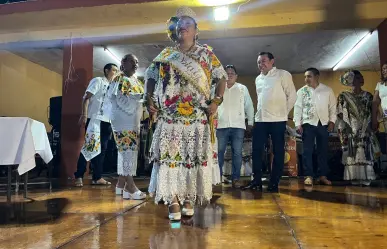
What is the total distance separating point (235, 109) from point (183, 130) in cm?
210

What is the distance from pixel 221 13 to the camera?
504cm

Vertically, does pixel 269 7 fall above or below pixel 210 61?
above

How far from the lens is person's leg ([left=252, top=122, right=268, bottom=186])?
3.72m

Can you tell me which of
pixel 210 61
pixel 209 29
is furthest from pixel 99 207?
pixel 209 29

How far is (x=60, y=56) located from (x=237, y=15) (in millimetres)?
4638

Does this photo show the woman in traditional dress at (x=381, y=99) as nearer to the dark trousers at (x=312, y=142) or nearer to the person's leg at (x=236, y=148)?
the dark trousers at (x=312, y=142)

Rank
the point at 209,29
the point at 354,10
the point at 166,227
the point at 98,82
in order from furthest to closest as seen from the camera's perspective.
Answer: the point at 209,29 → the point at 354,10 → the point at 98,82 → the point at 166,227

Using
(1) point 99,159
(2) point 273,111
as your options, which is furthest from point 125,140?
(2) point 273,111

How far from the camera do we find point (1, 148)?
2.89 metres

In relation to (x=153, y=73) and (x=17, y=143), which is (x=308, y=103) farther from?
(x=17, y=143)

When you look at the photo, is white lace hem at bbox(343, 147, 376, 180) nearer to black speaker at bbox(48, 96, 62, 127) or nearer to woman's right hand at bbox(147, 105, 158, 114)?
woman's right hand at bbox(147, 105, 158, 114)

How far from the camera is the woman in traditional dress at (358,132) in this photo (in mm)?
4387

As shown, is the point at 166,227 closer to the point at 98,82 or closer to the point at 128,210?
the point at 128,210

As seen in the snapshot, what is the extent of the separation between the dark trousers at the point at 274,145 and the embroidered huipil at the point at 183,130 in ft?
5.02
